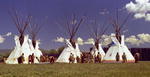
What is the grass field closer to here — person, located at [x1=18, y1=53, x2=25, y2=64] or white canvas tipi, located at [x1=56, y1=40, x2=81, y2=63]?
person, located at [x1=18, y1=53, x2=25, y2=64]

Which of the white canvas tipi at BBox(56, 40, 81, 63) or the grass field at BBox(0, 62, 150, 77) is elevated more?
the white canvas tipi at BBox(56, 40, 81, 63)

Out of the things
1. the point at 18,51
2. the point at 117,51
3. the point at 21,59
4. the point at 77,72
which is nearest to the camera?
the point at 77,72

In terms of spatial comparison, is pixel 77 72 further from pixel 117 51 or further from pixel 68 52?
pixel 68 52

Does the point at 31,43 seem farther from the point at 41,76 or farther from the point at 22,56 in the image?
the point at 41,76

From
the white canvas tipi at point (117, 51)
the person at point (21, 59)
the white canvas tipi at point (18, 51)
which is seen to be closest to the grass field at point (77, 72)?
the person at point (21, 59)

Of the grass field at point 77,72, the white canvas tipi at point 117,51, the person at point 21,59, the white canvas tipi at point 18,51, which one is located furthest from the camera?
the white canvas tipi at point 117,51

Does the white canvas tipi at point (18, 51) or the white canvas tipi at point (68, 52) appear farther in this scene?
the white canvas tipi at point (68, 52)

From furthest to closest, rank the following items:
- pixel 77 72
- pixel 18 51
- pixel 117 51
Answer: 1. pixel 117 51
2. pixel 18 51
3. pixel 77 72

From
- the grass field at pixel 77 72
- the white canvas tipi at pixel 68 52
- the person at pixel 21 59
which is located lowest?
the grass field at pixel 77 72

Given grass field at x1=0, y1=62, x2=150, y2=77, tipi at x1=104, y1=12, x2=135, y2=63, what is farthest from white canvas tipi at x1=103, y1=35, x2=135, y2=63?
grass field at x1=0, y1=62, x2=150, y2=77

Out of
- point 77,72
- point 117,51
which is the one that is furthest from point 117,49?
point 77,72

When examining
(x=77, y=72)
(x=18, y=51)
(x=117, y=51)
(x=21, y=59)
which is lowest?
(x=77, y=72)

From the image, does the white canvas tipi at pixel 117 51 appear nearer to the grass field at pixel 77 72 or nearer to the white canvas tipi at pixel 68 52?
the white canvas tipi at pixel 68 52

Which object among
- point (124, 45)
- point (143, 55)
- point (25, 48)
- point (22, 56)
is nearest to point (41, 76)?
point (22, 56)
